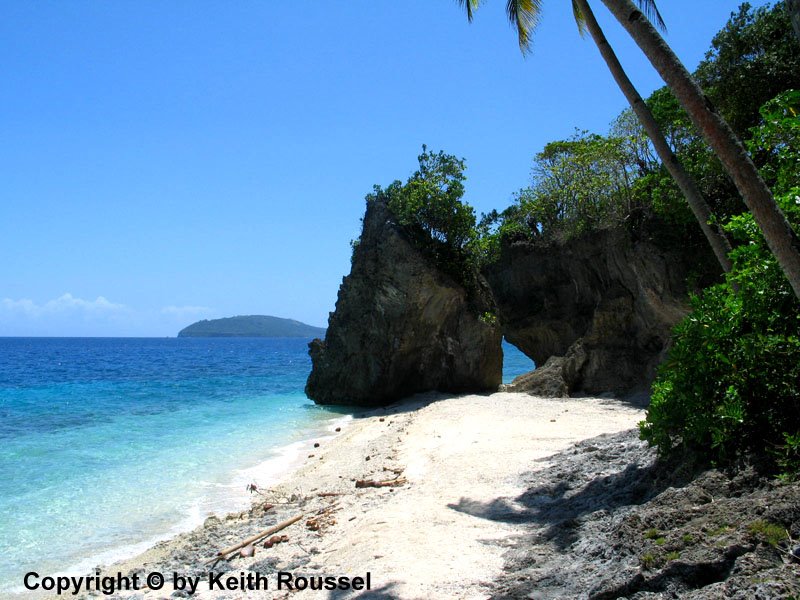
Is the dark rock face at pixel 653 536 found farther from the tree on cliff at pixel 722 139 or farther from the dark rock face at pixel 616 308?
the dark rock face at pixel 616 308

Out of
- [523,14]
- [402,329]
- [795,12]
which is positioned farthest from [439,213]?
[795,12]

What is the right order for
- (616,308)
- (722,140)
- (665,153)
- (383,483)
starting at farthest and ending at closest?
(616,308) < (383,483) < (665,153) < (722,140)

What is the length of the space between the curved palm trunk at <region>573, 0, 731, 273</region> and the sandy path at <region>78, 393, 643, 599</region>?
405 centimetres

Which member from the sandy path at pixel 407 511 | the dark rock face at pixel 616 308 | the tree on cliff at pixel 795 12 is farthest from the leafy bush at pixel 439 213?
the tree on cliff at pixel 795 12

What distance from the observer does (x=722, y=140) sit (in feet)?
17.3

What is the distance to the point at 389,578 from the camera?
5523 mm

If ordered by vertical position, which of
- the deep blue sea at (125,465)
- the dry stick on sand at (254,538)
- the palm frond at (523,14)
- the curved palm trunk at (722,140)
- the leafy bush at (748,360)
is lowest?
the deep blue sea at (125,465)

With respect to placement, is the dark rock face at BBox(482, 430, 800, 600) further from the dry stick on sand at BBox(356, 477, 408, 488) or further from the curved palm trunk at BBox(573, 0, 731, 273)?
the curved palm trunk at BBox(573, 0, 731, 273)

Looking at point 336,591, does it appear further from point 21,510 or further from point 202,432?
point 202,432

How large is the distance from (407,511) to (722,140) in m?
5.41

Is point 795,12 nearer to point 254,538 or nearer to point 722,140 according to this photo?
point 722,140

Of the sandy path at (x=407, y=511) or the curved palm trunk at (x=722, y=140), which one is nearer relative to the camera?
the curved palm trunk at (x=722, y=140)

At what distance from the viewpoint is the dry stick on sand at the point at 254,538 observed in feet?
23.4

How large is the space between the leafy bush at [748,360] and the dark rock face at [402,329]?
1620cm
